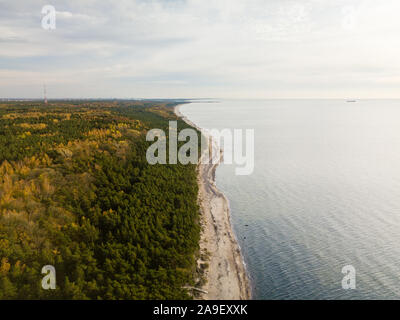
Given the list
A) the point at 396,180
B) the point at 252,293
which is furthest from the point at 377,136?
the point at 252,293

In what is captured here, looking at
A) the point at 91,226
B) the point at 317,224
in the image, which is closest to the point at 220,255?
the point at 91,226

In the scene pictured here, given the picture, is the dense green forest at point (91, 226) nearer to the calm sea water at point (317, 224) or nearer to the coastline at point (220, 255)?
the coastline at point (220, 255)

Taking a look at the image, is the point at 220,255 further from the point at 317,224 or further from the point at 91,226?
the point at 317,224

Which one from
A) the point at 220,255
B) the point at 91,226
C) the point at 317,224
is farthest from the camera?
the point at 317,224

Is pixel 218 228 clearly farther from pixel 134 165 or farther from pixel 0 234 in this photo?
pixel 0 234

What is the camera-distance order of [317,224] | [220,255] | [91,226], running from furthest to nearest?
[317,224]
[220,255]
[91,226]

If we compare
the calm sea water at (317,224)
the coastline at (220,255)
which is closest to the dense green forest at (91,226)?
the coastline at (220,255)
